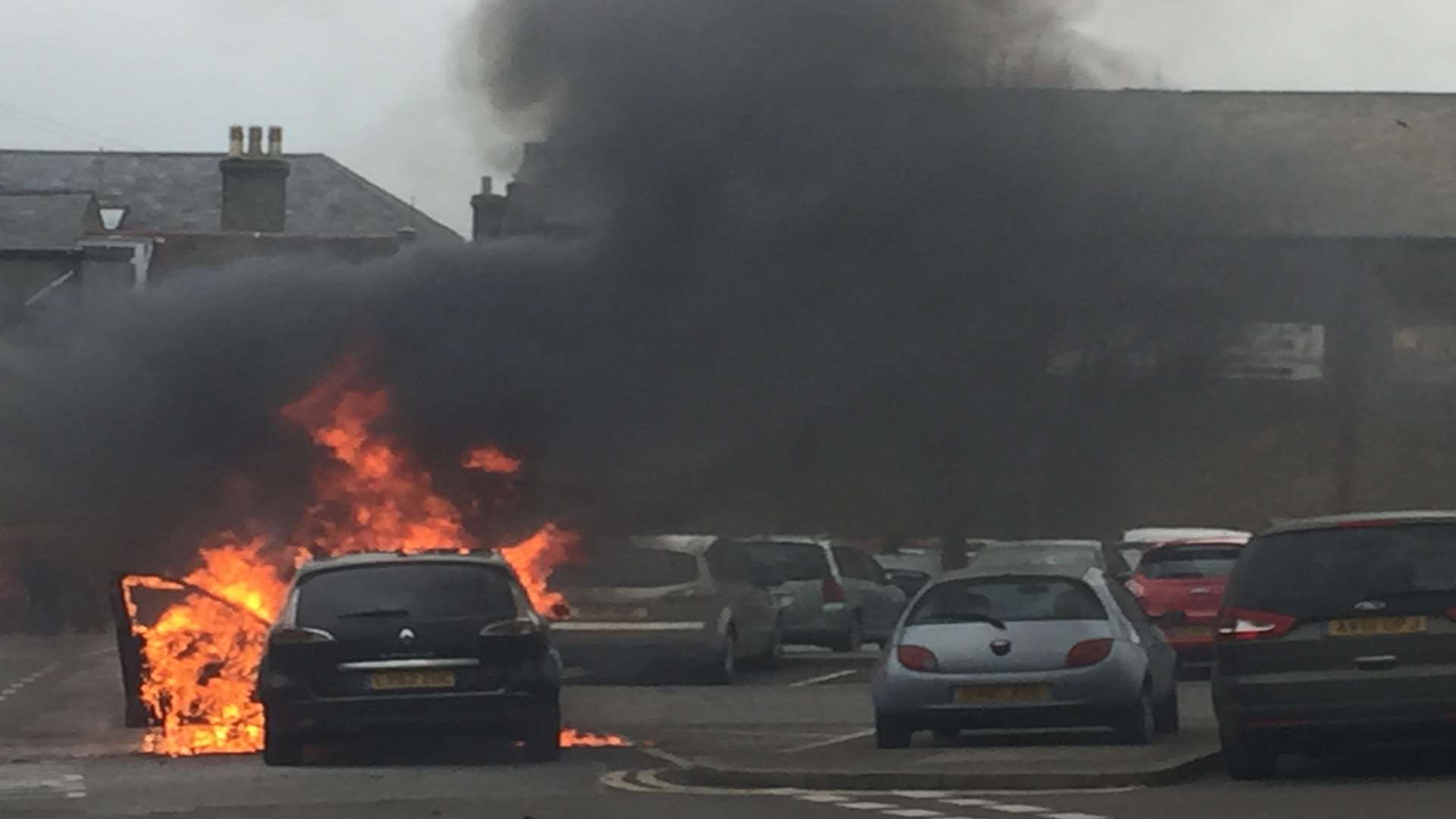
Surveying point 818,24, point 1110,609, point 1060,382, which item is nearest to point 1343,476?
point 1060,382

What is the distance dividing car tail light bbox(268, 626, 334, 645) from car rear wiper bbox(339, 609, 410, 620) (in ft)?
0.56

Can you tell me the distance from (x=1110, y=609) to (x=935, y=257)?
7.42 m

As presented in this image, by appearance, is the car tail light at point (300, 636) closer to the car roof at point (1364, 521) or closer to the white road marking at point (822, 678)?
the car roof at point (1364, 521)

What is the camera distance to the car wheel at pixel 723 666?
2320 cm

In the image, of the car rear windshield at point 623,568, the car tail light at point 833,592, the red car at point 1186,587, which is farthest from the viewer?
the car tail light at point 833,592

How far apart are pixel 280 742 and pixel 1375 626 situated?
6635 mm

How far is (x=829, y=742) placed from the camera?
1717 centimetres

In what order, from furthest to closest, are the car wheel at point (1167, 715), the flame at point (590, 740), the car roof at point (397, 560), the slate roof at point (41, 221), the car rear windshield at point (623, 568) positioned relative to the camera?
the slate roof at point (41, 221), the car rear windshield at point (623, 568), the flame at point (590, 740), the car wheel at point (1167, 715), the car roof at point (397, 560)

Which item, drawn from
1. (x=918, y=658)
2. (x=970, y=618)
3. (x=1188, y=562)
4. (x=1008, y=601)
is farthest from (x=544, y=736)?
(x=1188, y=562)

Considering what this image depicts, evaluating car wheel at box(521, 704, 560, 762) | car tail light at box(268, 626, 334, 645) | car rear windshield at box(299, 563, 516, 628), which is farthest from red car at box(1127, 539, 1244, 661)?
car tail light at box(268, 626, 334, 645)

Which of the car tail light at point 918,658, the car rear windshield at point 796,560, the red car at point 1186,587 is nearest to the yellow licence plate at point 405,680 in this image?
the car tail light at point 918,658

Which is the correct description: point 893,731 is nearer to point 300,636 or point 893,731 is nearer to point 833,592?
point 300,636

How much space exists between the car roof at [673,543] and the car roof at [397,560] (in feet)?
22.6

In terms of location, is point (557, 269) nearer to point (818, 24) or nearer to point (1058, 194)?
point (818, 24)
